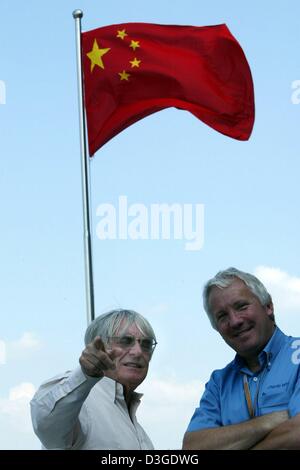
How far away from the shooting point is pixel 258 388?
179 inches

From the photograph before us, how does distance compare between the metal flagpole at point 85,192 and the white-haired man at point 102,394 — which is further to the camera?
the metal flagpole at point 85,192

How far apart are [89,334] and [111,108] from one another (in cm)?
490

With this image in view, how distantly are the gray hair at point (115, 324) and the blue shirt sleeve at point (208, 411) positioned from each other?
1.70ft

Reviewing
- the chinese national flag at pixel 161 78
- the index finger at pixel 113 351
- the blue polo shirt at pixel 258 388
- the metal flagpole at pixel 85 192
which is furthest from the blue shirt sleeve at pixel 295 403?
the chinese national flag at pixel 161 78

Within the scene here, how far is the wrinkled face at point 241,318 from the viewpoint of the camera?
4.63 metres

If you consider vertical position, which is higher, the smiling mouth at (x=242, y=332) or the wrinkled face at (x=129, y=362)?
the smiling mouth at (x=242, y=332)

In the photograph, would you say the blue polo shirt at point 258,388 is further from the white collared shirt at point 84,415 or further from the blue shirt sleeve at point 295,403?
the white collared shirt at point 84,415

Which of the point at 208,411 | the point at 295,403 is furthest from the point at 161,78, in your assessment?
the point at 295,403

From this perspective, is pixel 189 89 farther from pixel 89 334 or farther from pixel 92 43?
pixel 89 334

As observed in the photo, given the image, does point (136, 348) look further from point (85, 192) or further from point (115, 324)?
point (85, 192)

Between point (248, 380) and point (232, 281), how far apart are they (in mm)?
509

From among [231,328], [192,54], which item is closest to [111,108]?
[192,54]
